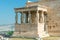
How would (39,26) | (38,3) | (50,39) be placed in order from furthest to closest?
(38,3) → (39,26) → (50,39)

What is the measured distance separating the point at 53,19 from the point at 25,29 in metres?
4.70

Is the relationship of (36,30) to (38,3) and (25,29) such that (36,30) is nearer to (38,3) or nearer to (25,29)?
(25,29)

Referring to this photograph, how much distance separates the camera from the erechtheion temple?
39531mm

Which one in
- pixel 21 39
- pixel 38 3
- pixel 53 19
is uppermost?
pixel 38 3

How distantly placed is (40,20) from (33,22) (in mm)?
1233

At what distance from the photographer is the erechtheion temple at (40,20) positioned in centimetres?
3953

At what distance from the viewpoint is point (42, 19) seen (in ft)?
134

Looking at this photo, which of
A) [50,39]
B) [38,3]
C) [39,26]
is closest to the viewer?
[50,39]

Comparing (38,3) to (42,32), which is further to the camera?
(38,3)

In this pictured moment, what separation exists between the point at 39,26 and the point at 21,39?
3.45 meters

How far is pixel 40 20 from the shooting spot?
135ft

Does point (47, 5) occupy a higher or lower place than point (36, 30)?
Result: higher

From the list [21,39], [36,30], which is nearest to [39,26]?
[36,30]

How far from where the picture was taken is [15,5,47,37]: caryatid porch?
3931 cm
